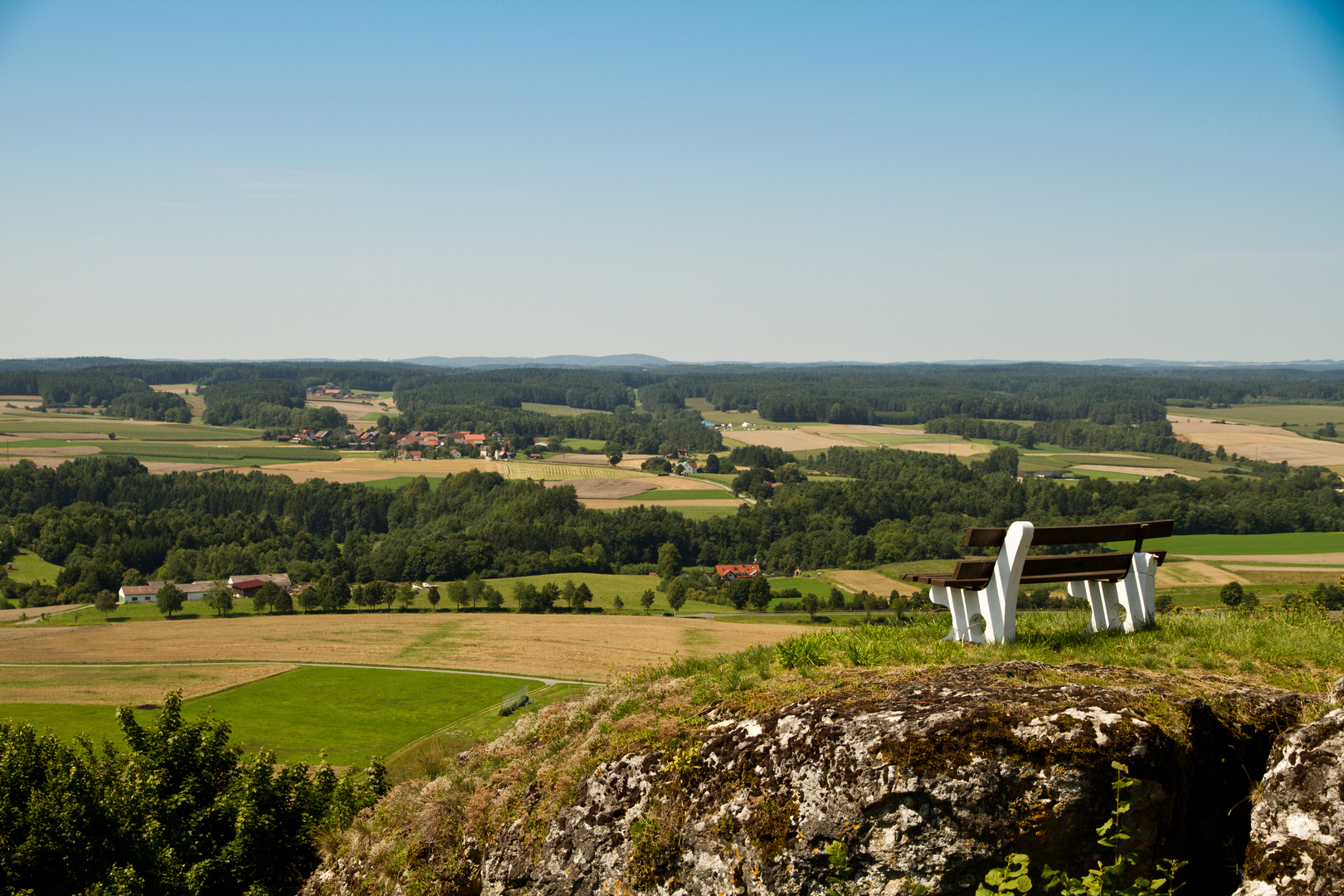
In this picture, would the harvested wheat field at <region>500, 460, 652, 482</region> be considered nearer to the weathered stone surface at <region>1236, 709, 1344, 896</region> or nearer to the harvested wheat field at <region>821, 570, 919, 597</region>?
the harvested wheat field at <region>821, 570, 919, 597</region>

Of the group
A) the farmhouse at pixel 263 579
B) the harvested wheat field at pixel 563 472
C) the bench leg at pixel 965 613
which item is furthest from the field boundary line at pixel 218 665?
the harvested wheat field at pixel 563 472

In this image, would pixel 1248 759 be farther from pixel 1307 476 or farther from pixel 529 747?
Result: pixel 1307 476

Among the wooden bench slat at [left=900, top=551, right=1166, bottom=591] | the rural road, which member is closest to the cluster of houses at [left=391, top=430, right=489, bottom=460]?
the rural road

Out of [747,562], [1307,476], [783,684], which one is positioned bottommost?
[747,562]

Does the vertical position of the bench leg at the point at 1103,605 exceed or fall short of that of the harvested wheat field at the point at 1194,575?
it exceeds it

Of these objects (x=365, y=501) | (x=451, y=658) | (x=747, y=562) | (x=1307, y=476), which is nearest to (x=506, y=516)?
(x=365, y=501)

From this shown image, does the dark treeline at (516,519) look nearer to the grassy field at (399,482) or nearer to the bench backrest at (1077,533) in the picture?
the grassy field at (399,482)

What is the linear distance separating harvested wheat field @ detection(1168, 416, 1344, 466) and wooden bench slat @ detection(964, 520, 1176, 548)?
133027 millimetres

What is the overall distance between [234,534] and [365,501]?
53.2ft

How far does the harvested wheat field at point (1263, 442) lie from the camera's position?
123 metres

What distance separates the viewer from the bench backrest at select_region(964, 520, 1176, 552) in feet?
26.7

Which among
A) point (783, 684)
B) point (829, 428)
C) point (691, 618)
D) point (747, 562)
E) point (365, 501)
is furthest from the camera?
point (829, 428)

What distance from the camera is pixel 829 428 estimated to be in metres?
190

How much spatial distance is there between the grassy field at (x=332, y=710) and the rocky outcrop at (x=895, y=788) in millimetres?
27689
